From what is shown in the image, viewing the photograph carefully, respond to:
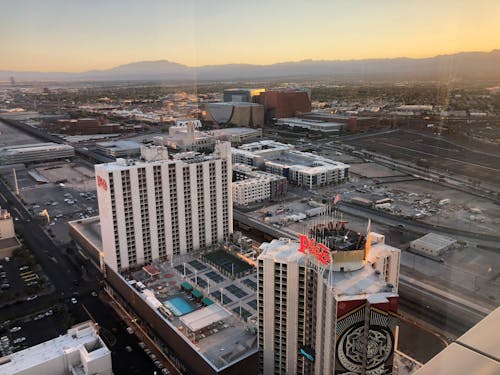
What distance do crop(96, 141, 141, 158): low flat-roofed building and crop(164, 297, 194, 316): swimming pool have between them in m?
11.3

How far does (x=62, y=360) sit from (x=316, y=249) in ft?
9.24

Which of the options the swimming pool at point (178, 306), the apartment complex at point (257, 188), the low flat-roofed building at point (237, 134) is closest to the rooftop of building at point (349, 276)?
the swimming pool at point (178, 306)

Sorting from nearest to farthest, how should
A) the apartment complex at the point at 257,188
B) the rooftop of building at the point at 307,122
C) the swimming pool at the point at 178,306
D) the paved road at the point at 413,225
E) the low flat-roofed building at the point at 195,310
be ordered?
the low flat-roofed building at the point at 195,310
the swimming pool at the point at 178,306
the paved road at the point at 413,225
the apartment complex at the point at 257,188
the rooftop of building at the point at 307,122

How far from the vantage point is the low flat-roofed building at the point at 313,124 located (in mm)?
18020

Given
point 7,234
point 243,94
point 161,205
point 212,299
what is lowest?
point 7,234

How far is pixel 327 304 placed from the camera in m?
3.40

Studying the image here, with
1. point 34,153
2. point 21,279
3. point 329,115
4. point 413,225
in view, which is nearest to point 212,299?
point 21,279

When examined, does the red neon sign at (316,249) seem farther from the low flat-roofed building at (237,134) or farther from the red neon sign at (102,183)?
the low flat-roofed building at (237,134)

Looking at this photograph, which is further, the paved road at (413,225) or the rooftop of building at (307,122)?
the rooftop of building at (307,122)

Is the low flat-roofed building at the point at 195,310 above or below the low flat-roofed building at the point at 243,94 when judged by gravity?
below

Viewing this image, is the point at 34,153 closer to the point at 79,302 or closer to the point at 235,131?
the point at 235,131

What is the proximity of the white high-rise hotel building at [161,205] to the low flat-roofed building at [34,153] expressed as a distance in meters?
11.1

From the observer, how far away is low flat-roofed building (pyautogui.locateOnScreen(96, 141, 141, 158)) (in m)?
15.8

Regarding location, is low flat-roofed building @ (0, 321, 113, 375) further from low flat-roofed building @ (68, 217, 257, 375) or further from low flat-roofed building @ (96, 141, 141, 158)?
low flat-roofed building @ (96, 141, 141, 158)
